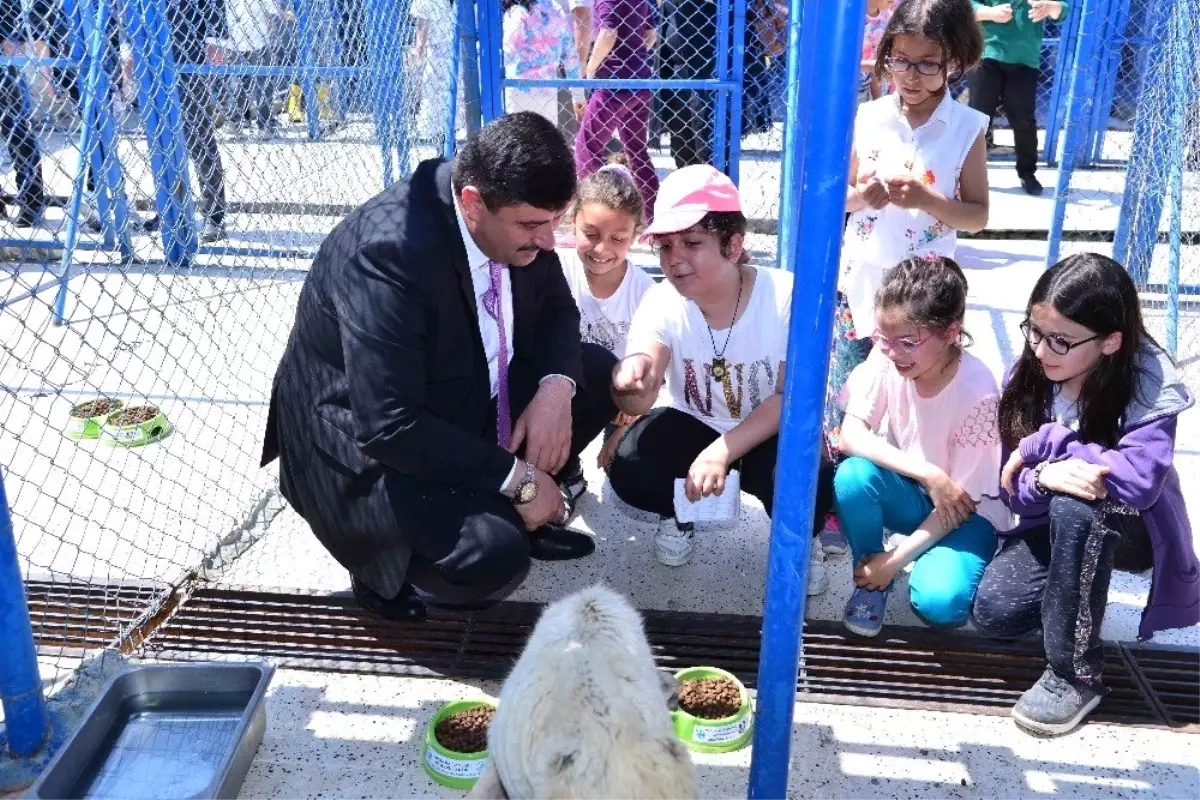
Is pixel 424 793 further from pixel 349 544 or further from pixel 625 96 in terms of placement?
pixel 625 96

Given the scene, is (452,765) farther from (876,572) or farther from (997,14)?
(997,14)

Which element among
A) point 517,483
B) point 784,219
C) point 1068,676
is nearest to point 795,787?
point 1068,676

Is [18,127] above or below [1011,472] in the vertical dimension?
above

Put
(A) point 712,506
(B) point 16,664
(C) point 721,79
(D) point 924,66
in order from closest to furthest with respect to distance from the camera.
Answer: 1. (B) point 16,664
2. (A) point 712,506
3. (D) point 924,66
4. (C) point 721,79

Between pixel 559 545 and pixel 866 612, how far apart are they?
1.04 metres

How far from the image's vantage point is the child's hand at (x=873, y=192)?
11.2 ft

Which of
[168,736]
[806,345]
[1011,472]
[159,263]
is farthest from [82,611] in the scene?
[159,263]

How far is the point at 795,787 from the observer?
2486mm

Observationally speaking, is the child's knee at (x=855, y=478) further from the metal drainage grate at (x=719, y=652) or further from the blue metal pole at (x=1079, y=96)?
the blue metal pole at (x=1079, y=96)

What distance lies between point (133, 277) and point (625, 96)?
3285 millimetres

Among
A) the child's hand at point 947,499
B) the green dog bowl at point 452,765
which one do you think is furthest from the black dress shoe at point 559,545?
the child's hand at point 947,499

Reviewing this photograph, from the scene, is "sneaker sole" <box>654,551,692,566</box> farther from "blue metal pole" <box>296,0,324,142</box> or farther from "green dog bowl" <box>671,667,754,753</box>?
"blue metal pole" <box>296,0,324,142</box>

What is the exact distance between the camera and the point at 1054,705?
265cm

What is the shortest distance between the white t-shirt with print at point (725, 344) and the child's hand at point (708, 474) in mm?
284
